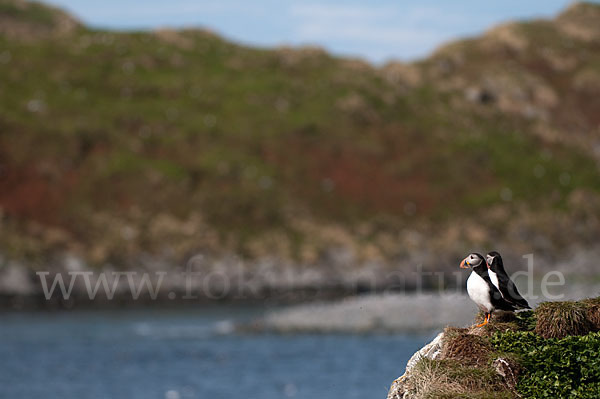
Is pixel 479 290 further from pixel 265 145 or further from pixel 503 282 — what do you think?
pixel 265 145

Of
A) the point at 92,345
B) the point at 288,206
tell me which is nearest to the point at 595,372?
the point at 92,345

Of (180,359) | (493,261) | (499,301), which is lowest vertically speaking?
(180,359)

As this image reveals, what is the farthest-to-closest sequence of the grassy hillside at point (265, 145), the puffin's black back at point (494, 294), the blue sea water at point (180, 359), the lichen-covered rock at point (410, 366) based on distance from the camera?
1. the grassy hillside at point (265, 145)
2. the blue sea water at point (180, 359)
3. the lichen-covered rock at point (410, 366)
4. the puffin's black back at point (494, 294)

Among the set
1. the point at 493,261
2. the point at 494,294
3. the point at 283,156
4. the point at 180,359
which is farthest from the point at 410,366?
the point at 283,156

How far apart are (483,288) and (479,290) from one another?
11 centimetres

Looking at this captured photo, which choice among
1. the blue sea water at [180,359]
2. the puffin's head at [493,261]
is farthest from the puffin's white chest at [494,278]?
the blue sea water at [180,359]

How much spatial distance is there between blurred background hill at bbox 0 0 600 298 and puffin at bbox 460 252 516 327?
211 feet

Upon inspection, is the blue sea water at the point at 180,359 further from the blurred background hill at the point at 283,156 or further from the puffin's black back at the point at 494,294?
the puffin's black back at the point at 494,294

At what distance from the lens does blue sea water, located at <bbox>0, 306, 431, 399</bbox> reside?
45000 mm

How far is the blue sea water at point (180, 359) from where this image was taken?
4500 centimetres

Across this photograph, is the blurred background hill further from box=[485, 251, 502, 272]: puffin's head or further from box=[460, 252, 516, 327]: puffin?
box=[460, 252, 516, 327]: puffin

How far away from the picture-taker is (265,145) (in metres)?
99.7

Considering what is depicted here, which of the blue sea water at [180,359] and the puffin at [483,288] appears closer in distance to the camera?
the puffin at [483,288]

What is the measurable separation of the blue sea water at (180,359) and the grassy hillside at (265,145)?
14746 millimetres
